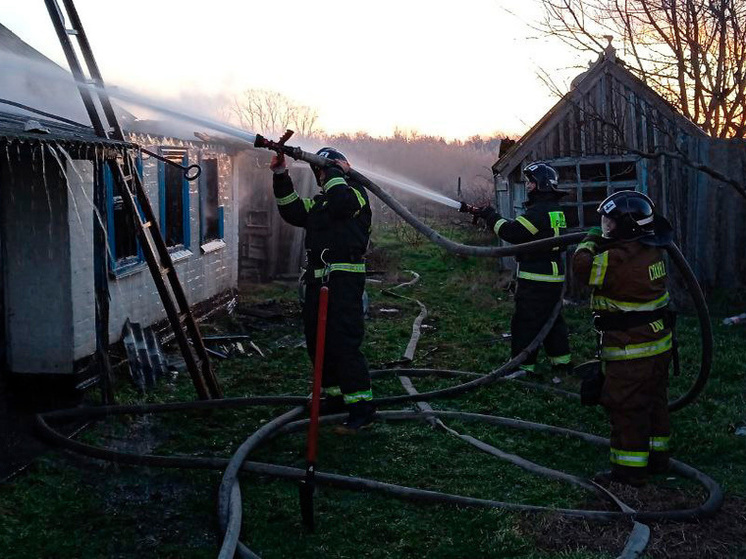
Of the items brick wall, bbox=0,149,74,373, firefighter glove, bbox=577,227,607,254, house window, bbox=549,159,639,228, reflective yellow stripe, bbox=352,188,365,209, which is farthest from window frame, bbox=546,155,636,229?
brick wall, bbox=0,149,74,373

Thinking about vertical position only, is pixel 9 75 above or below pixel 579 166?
above

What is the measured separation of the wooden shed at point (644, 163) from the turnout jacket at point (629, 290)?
6.73 metres

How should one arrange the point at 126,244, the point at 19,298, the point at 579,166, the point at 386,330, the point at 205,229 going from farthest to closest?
the point at 579,166 < the point at 205,229 < the point at 386,330 < the point at 126,244 < the point at 19,298

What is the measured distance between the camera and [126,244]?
28.1ft

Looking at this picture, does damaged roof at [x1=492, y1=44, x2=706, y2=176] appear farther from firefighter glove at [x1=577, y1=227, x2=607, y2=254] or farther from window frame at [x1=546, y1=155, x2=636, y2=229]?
firefighter glove at [x1=577, y1=227, x2=607, y2=254]

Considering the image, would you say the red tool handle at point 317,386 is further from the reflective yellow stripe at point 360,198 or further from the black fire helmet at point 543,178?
the black fire helmet at point 543,178

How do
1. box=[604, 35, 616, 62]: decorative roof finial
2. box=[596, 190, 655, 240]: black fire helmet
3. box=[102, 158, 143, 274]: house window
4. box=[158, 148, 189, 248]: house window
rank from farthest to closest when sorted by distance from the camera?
box=[604, 35, 616, 62]: decorative roof finial < box=[158, 148, 189, 248]: house window < box=[102, 158, 143, 274]: house window < box=[596, 190, 655, 240]: black fire helmet

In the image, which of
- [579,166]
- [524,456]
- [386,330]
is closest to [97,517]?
[524,456]

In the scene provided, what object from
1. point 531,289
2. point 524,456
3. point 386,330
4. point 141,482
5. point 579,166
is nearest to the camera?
point 141,482

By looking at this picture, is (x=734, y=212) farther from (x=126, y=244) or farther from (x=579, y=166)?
(x=126, y=244)

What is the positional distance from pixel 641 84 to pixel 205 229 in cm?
695

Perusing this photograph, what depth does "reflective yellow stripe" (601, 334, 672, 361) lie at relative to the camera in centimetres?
486

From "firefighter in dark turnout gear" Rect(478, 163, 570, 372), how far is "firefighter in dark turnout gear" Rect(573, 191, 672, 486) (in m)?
2.49

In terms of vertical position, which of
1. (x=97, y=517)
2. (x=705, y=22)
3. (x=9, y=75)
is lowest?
(x=97, y=517)
